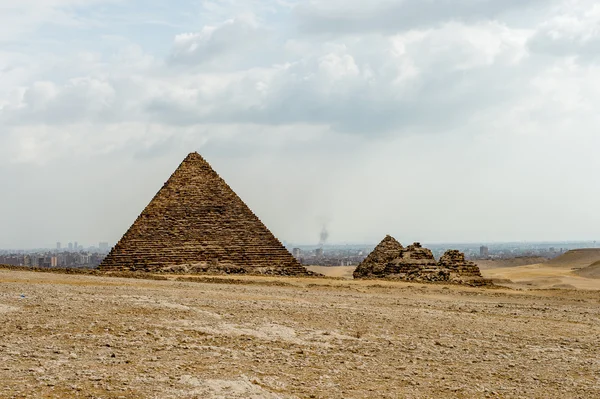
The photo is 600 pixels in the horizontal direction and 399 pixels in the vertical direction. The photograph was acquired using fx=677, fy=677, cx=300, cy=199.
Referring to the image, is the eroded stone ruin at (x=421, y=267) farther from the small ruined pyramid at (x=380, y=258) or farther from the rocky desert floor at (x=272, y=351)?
the rocky desert floor at (x=272, y=351)

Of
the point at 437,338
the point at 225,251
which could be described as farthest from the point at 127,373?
the point at 225,251

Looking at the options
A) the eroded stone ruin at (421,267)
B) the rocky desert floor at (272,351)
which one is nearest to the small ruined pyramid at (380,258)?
the eroded stone ruin at (421,267)

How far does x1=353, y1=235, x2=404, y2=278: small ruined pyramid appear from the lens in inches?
1308

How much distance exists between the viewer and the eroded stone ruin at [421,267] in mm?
31250

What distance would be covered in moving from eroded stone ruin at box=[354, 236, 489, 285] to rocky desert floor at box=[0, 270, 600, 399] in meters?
16.4

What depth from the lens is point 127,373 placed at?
7.17 meters

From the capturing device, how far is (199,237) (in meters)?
31.0

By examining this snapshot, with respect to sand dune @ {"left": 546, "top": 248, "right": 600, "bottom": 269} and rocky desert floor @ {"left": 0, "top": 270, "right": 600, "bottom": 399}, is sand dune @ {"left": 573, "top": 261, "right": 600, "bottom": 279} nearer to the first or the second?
sand dune @ {"left": 546, "top": 248, "right": 600, "bottom": 269}

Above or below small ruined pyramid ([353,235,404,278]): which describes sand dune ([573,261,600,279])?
below

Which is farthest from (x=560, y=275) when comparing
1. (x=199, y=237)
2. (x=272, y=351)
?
(x=272, y=351)

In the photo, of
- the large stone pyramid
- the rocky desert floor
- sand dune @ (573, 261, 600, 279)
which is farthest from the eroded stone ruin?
sand dune @ (573, 261, 600, 279)

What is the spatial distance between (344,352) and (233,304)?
5.11m

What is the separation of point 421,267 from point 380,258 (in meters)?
3.03

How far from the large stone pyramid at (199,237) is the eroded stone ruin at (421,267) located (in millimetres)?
4190
